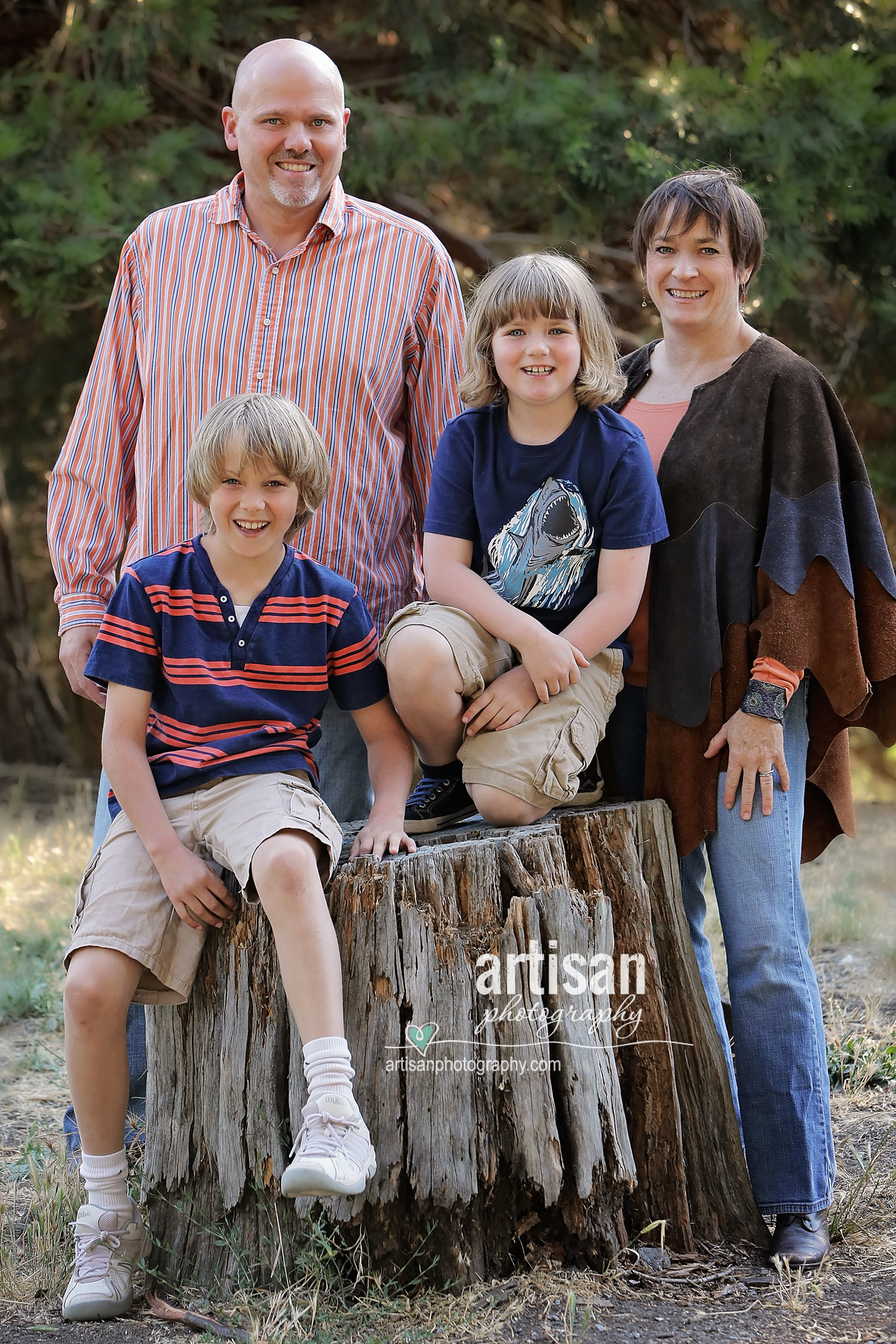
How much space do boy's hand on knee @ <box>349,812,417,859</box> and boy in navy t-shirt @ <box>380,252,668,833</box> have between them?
18 centimetres

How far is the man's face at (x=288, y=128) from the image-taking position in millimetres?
2918

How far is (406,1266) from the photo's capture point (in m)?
2.39

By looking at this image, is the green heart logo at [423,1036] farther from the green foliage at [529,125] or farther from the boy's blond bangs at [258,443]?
the green foliage at [529,125]

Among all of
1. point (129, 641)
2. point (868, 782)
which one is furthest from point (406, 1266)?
point (868, 782)

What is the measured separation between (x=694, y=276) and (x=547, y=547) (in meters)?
0.67

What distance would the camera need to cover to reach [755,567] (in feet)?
8.73

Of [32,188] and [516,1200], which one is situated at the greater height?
[32,188]

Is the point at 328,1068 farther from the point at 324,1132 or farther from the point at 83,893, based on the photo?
the point at 83,893

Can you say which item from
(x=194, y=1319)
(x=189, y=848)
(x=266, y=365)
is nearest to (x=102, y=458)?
(x=266, y=365)

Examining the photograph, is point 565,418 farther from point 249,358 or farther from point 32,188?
point 32,188

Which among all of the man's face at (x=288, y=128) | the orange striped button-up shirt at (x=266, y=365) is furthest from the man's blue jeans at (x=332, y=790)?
the man's face at (x=288, y=128)

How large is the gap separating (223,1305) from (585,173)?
14.5ft

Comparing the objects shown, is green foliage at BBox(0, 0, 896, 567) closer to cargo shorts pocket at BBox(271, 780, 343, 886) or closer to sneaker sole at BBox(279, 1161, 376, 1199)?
cargo shorts pocket at BBox(271, 780, 343, 886)

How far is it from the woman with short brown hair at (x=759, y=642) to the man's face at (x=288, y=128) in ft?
2.53
